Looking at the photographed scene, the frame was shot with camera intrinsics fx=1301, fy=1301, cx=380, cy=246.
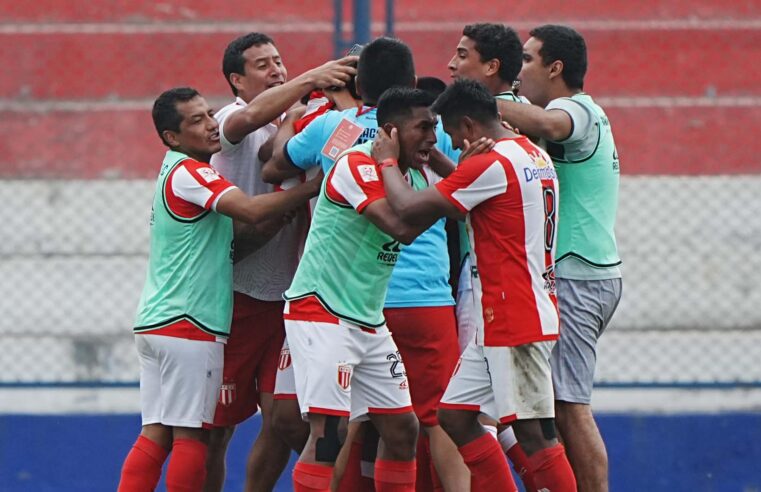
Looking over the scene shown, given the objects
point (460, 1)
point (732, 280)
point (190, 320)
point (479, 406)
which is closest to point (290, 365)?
point (190, 320)

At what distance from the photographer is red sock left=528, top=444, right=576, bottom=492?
441cm

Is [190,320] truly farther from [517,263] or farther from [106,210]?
[106,210]

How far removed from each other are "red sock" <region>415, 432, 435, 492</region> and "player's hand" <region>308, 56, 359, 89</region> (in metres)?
1.49

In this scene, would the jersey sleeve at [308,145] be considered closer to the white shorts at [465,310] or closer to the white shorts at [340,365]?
the white shorts at [340,365]

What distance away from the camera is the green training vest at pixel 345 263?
449cm

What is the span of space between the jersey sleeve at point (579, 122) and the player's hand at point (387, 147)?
2.46 feet

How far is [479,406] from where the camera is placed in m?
4.51

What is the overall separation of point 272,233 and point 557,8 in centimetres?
Answer: 662

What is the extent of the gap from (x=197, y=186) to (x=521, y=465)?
1705mm

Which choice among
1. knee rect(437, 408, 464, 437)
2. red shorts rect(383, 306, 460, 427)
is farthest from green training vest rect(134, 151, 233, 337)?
knee rect(437, 408, 464, 437)

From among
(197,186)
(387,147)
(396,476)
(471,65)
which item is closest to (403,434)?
(396,476)

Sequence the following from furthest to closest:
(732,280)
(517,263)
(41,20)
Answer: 1. (41,20)
2. (732,280)
3. (517,263)

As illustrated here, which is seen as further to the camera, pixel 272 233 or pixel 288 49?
pixel 288 49

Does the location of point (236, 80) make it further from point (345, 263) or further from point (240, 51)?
point (345, 263)
